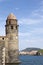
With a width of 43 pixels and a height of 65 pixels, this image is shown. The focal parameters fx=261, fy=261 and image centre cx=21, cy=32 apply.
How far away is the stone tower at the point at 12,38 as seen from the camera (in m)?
57.6

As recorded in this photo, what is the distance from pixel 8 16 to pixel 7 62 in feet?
35.7

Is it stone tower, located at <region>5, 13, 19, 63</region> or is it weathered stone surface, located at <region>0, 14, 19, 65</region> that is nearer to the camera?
weathered stone surface, located at <region>0, 14, 19, 65</region>

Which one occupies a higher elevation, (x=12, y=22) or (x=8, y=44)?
(x=12, y=22)

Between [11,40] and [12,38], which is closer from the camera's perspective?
[11,40]

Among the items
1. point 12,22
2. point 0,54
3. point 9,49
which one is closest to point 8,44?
point 9,49

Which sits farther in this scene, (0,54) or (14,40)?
(14,40)

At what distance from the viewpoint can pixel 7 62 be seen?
186 ft

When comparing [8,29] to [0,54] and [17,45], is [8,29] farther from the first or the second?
[0,54]

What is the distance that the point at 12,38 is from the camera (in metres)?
58.7

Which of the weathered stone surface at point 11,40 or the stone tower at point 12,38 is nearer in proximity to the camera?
the weathered stone surface at point 11,40

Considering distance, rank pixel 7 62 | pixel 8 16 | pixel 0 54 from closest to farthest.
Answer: pixel 0 54 < pixel 7 62 < pixel 8 16

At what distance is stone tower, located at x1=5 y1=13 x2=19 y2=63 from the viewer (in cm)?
5759

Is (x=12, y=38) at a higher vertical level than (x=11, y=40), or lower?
higher

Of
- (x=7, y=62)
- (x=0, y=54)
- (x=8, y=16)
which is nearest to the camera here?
(x=0, y=54)
